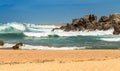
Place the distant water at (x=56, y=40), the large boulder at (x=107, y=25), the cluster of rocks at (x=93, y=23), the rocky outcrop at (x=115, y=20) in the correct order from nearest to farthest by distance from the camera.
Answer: the distant water at (x=56, y=40) < the rocky outcrop at (x=115, y=20) < the large boulder at (x=107, y=25) < the cluster of rocks at (x=93, y=23)

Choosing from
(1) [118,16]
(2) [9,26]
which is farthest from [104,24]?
(2) [9,26]

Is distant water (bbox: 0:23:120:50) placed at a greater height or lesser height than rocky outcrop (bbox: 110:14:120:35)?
lesser

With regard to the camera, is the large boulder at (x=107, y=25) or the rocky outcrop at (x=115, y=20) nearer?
the rocky outcrop at (x=115, y=20)

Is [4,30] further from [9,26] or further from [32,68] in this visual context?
[32,68]

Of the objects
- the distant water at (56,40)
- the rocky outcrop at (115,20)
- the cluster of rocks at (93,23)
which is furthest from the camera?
the cluster of rocks at (93,23)

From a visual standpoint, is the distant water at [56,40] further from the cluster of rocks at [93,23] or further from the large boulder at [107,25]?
the cluster of rocks at [93,23]

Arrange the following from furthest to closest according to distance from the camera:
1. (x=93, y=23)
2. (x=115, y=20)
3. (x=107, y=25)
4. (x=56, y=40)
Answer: (x=93, y=23) < (x=107, y=25) < (x=115, y=20) < (x=56, y=40)

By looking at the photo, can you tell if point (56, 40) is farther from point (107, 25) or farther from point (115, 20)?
point (107, 25)

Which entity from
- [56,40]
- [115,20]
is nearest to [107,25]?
[115,20]

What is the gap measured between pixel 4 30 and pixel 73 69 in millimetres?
51953

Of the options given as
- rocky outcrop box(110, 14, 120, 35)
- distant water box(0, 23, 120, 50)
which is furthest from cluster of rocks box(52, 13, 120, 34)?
distant water box(0, 23, 120, 50)

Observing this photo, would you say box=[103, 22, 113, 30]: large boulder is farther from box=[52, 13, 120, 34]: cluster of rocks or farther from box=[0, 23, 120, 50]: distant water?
box=[0, 23, 120, 50]: distant water

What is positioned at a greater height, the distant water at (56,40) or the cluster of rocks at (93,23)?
the cluster of rocks at (93,23)

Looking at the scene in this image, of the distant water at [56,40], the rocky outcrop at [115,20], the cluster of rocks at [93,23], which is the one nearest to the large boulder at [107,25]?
the cluster of rocks at [93,23]
